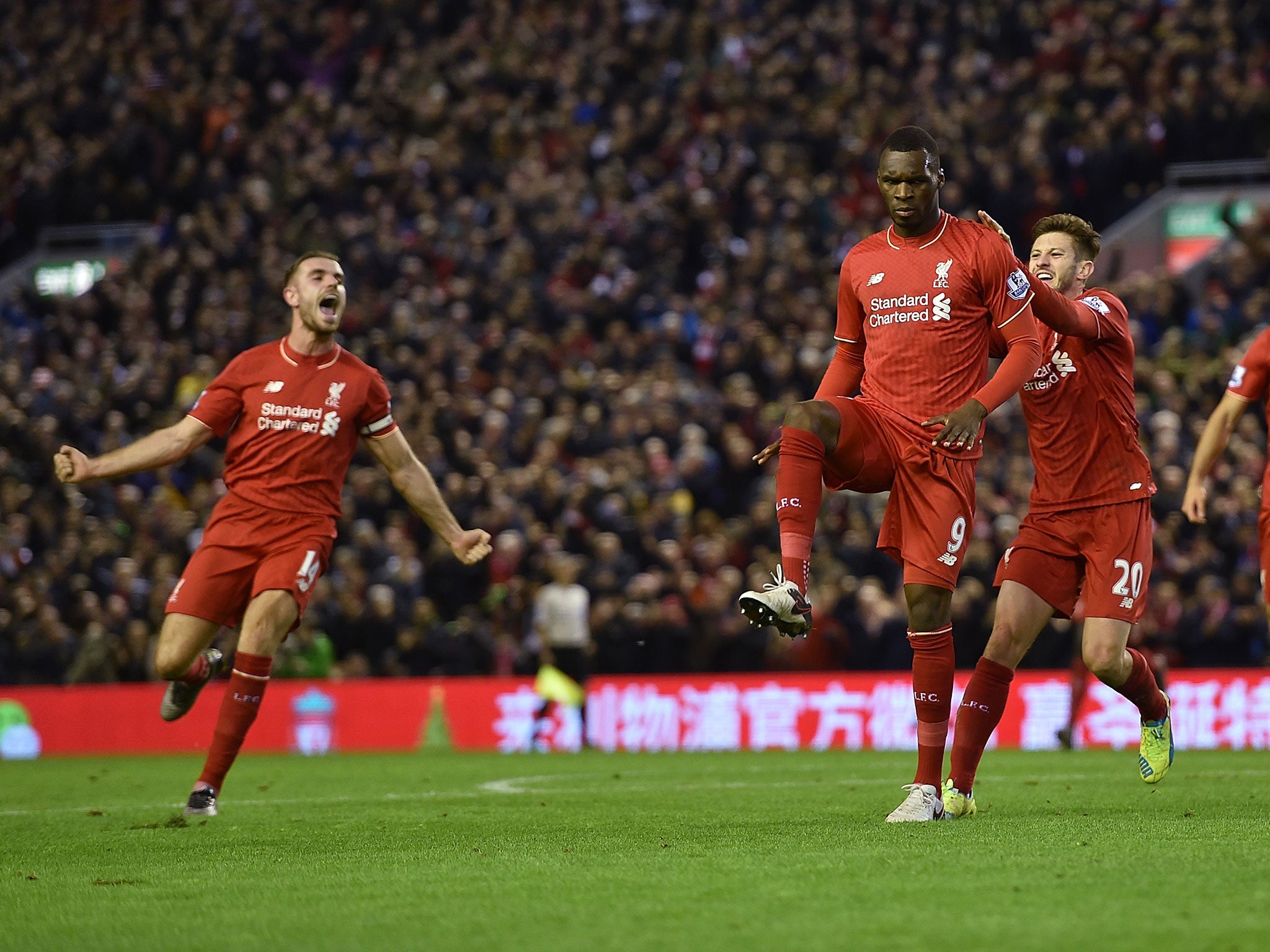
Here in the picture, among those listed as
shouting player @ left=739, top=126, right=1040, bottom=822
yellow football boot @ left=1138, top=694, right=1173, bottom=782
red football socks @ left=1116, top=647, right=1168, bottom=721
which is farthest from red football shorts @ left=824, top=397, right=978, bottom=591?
yellow football boot @ left=1138, top=694, right=1173, bottom=782

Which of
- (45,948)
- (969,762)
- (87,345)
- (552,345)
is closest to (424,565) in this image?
(552,345)

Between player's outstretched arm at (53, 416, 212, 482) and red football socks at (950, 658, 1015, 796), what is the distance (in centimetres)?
413

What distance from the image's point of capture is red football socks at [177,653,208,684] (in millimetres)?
9394

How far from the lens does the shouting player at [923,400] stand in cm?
736

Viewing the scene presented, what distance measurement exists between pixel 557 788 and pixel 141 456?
376 centimetres

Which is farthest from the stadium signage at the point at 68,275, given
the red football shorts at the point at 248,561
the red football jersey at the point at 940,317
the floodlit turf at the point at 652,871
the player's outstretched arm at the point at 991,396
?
the player's outstretched arm at the point at 991,396

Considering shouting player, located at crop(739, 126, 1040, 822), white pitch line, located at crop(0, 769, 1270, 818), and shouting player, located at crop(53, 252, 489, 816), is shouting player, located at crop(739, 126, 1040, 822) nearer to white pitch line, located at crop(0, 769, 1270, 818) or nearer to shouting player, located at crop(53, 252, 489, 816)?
shouting player, located at crop(53, 252, 489, 816)

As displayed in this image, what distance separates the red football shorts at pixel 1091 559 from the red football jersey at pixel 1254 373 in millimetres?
1073

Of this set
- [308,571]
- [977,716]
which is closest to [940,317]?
[977,716]

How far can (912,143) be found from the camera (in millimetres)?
7402

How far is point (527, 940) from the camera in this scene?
4.66 m

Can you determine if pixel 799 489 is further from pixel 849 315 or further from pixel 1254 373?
pixel 1254 373

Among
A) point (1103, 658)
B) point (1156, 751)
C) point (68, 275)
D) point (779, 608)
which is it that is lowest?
point (1156, 751)

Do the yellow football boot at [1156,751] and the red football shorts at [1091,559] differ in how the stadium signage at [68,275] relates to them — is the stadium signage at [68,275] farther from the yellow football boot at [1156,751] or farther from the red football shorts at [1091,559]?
the yellow football boot at [1156,751]
